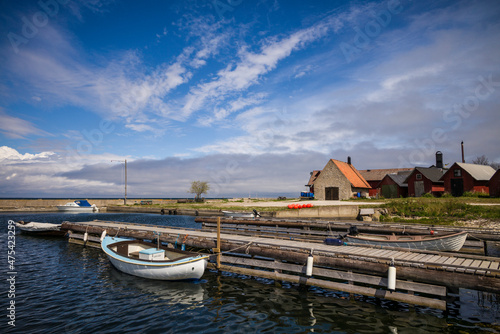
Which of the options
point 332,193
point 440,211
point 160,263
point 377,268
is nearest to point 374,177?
point 332,193

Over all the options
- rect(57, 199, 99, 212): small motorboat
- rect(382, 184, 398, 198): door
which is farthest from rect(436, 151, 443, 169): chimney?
rect(57, 199, 99, 212): small motorboat

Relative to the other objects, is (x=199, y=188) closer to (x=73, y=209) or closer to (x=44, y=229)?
(x=73, y=209)

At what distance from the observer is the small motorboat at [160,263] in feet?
46.5

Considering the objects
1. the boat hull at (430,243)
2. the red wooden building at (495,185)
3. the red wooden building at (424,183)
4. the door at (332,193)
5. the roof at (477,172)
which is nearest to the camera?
the boat hull at (430,243)

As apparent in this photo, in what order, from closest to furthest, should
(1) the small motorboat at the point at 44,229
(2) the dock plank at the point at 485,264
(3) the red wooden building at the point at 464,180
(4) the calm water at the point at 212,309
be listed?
(4) the calm water at the point at 212,309, (2) the dock plank at the point at 485,264, (1) the small motorboat at the point at 44,229, (3) the red wooden building at the point at 464,180

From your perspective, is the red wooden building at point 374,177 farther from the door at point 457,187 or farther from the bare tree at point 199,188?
the bare tree at point 199,188

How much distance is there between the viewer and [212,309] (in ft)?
37.9

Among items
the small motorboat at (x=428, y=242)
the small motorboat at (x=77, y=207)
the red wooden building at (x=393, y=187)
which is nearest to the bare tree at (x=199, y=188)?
the small motorboat at (x=77, y=207)

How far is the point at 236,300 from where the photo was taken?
1256 centimetres

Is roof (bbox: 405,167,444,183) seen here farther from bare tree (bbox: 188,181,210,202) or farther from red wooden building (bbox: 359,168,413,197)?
bare tree (bbox: 188,181,210,202)

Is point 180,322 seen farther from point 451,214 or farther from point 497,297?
point 451,214

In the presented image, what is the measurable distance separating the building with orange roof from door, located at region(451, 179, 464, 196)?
55.1 ft

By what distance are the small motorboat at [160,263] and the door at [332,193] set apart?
5024cm

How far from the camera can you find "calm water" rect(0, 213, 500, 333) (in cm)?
991
